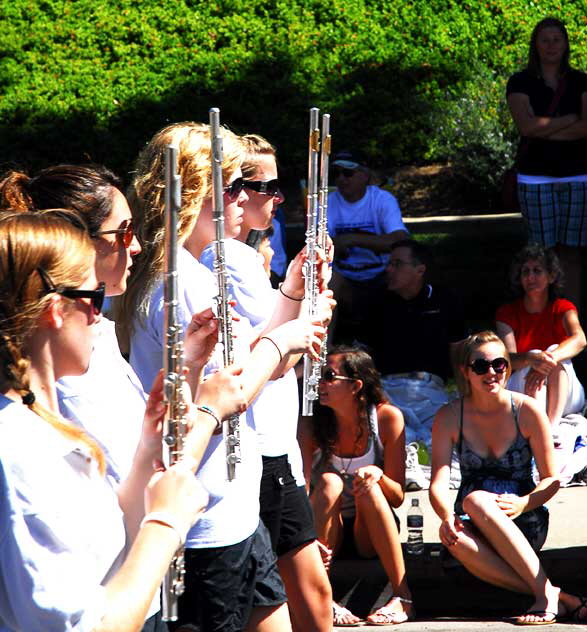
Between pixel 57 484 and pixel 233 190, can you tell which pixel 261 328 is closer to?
pixel 233 190

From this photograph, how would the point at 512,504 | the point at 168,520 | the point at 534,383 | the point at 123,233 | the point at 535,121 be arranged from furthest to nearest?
the point at 535,121 → the point at 534,383 → the point at 512,504 → the point at 123,233 → the point at 168,520

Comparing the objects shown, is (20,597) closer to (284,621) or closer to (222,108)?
(284,621)

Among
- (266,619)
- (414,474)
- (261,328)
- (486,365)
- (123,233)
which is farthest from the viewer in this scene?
(414,474)

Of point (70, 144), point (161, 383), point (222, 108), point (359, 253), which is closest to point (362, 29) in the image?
point (222, 108)

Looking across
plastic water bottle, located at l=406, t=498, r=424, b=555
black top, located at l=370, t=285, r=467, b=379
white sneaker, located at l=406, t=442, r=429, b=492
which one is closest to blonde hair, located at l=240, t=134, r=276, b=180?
plastic water bottle, located at l=406, t=498, r=424, b=555

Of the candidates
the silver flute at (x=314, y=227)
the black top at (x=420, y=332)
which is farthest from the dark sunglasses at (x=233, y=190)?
the black top at (x=420, y=332)

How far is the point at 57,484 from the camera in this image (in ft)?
5.94

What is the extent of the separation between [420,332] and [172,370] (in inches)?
187

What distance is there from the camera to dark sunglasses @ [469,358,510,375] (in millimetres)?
5266

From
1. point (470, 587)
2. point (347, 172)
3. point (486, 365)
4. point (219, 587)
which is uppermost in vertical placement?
point (347, 172)

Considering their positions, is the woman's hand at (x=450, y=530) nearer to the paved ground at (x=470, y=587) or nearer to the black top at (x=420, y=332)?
the paved ground at (x=470, y=587)

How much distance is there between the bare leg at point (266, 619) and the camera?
3.23 m

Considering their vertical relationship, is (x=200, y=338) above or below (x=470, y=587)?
above

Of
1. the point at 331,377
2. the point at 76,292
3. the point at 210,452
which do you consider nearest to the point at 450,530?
the point at 331,377
